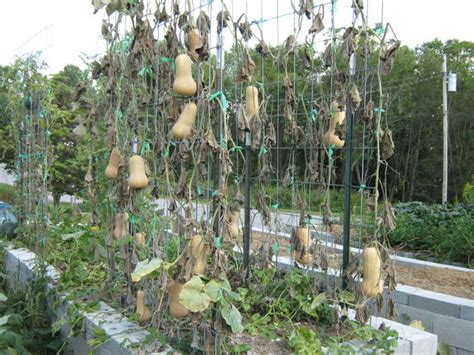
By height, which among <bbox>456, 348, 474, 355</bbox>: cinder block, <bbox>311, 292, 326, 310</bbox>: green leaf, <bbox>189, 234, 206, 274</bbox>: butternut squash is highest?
<bbox>189, 234, 206, 274</bbox>: butternut squash

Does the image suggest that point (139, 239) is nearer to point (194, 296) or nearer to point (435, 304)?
point (194, 296)

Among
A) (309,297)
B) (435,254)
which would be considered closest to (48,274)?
(309,297)

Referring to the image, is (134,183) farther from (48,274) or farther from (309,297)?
(48,274)

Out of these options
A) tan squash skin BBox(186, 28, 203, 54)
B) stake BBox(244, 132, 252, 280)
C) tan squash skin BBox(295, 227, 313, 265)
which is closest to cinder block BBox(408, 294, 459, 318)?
tan squash skin BBox(295, 227, 313, 265)

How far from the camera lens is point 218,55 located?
266cm

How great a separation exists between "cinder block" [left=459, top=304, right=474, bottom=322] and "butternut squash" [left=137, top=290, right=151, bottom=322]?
2731 millimetres

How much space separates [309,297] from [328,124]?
1195mm

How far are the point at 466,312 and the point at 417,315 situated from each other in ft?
1.46

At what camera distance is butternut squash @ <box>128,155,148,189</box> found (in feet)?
9.62

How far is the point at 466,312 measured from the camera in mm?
4176

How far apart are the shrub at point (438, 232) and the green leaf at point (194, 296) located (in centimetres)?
533

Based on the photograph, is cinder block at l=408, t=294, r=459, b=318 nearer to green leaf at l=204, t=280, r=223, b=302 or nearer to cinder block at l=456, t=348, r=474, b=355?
cinder block at l=456, t=348, r=474, b=355

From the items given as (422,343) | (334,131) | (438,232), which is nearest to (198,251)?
(334,131)

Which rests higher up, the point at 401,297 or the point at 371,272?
the point at 371,272
